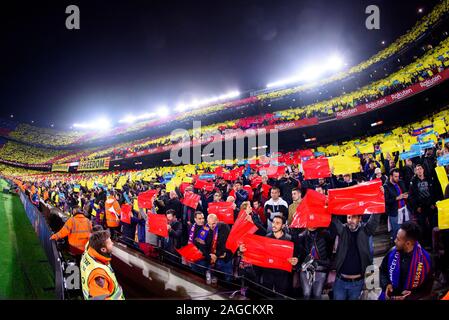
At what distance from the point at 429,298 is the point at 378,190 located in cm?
153

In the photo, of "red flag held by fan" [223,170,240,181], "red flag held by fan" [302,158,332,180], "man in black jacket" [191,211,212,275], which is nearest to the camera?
"man in black jacket" [191,211,212,275]

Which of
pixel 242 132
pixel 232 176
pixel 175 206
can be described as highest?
pixel 242 132

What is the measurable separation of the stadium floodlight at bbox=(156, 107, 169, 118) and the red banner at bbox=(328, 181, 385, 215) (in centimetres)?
4916

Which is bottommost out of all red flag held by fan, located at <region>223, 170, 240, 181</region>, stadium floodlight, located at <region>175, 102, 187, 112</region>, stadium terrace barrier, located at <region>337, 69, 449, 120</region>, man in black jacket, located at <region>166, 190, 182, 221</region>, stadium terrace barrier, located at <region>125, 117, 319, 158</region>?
man in black jacket, located at <region>166, 190, 182, 221</region>

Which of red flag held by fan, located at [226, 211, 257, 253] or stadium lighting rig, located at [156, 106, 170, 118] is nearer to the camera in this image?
red flag held by fan, located at [226, 211, 257, 253]

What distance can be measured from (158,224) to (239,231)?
258cm

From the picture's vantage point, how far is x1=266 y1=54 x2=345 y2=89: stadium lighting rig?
32906 millimetres

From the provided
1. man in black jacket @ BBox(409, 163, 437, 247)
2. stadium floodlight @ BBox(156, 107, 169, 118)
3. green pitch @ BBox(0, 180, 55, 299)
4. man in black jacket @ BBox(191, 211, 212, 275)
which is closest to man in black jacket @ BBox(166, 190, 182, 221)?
man in black jacket @ BBox(191, 211, 212, 275)

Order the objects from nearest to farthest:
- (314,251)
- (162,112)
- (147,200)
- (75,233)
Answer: (314,251), (75,233), (147,200), (162,112)

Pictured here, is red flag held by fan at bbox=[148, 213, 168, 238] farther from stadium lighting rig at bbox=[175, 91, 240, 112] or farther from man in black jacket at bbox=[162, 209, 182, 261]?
stadium lighting rig at bbox=[175, 91, 240, 112]

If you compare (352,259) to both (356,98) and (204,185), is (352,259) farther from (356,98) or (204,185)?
(356,98)

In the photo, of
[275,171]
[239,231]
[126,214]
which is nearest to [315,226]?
[239,231]

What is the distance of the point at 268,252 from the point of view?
440 cm

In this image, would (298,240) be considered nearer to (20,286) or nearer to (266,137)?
(20,286)
